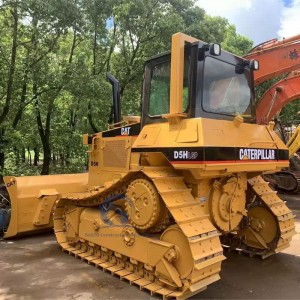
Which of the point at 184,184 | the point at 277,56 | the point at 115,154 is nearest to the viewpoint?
the point at 184,184

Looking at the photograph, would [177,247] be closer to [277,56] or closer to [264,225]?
[264,225]

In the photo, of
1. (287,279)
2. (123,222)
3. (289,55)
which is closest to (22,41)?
(289,55)

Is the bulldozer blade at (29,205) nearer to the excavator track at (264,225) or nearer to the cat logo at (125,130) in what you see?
the cat logo at (125,130)

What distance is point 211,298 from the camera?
14.1 ft

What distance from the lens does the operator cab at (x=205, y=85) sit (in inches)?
175

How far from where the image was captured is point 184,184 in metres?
4.60

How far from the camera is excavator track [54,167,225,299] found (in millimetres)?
3918

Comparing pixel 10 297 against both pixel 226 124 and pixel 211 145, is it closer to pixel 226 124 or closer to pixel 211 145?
pixel 211 145

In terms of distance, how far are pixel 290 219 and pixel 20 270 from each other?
4.15 metres

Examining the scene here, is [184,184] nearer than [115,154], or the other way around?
[184,184]

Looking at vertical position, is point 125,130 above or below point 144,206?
above

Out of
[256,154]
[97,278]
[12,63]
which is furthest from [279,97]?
[12,63]

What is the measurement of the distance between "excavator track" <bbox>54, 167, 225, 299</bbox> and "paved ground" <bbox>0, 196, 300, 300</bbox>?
0.67ft

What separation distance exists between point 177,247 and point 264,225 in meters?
2.18
